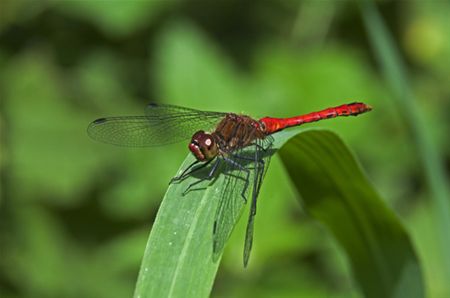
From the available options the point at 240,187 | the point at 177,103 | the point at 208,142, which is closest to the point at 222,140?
the point at 208,142

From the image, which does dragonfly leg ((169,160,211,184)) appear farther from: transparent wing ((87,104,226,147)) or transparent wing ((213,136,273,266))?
transparent wing ((87,104,226,147))

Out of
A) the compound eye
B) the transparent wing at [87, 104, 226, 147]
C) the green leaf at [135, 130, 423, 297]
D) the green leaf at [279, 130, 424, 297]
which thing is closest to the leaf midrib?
the green leaf at [135, 130, 423, 297]

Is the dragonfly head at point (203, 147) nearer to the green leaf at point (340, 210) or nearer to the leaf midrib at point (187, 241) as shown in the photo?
Answer: the green leaf at point (340, 210)

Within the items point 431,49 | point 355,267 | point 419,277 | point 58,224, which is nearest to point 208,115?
point 355,267

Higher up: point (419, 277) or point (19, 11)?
point (19, 11)

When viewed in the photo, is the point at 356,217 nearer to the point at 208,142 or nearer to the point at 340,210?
the point at 340,210

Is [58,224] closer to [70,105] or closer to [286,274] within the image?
[70,105]
